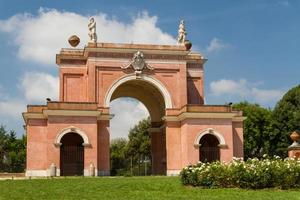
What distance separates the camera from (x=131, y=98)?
47781 millimetres

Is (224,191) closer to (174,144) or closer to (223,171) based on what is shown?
(223,171)

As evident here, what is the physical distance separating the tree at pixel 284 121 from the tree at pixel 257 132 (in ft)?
2.05

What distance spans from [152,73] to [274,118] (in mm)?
22641

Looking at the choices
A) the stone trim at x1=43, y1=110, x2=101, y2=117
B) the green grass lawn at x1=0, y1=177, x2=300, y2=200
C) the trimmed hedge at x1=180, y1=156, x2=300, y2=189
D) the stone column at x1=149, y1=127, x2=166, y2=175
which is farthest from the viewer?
the stone column at x1=149, y1=127, x2=166, y2=175

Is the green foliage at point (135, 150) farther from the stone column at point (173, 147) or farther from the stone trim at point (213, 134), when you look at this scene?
the stone trim at point (213, 134)

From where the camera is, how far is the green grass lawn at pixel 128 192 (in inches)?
793

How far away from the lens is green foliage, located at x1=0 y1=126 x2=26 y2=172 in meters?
61.2

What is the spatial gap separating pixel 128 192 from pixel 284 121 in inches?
1581

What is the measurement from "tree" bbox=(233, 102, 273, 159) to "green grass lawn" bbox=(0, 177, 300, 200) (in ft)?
117

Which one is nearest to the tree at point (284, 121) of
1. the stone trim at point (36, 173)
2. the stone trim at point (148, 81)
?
the stone trim at point (148, 81)

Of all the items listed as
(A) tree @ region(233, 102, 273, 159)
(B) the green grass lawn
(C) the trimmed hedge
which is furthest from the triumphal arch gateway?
(A) tree @ region(233, 102, 273, 159)

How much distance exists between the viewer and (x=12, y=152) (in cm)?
6525

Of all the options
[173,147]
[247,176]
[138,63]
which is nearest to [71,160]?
[173,147]

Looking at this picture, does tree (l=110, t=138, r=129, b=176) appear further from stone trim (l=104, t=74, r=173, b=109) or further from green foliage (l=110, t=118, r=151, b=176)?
stone trim (l=104, t=74, r=173, b=109)
